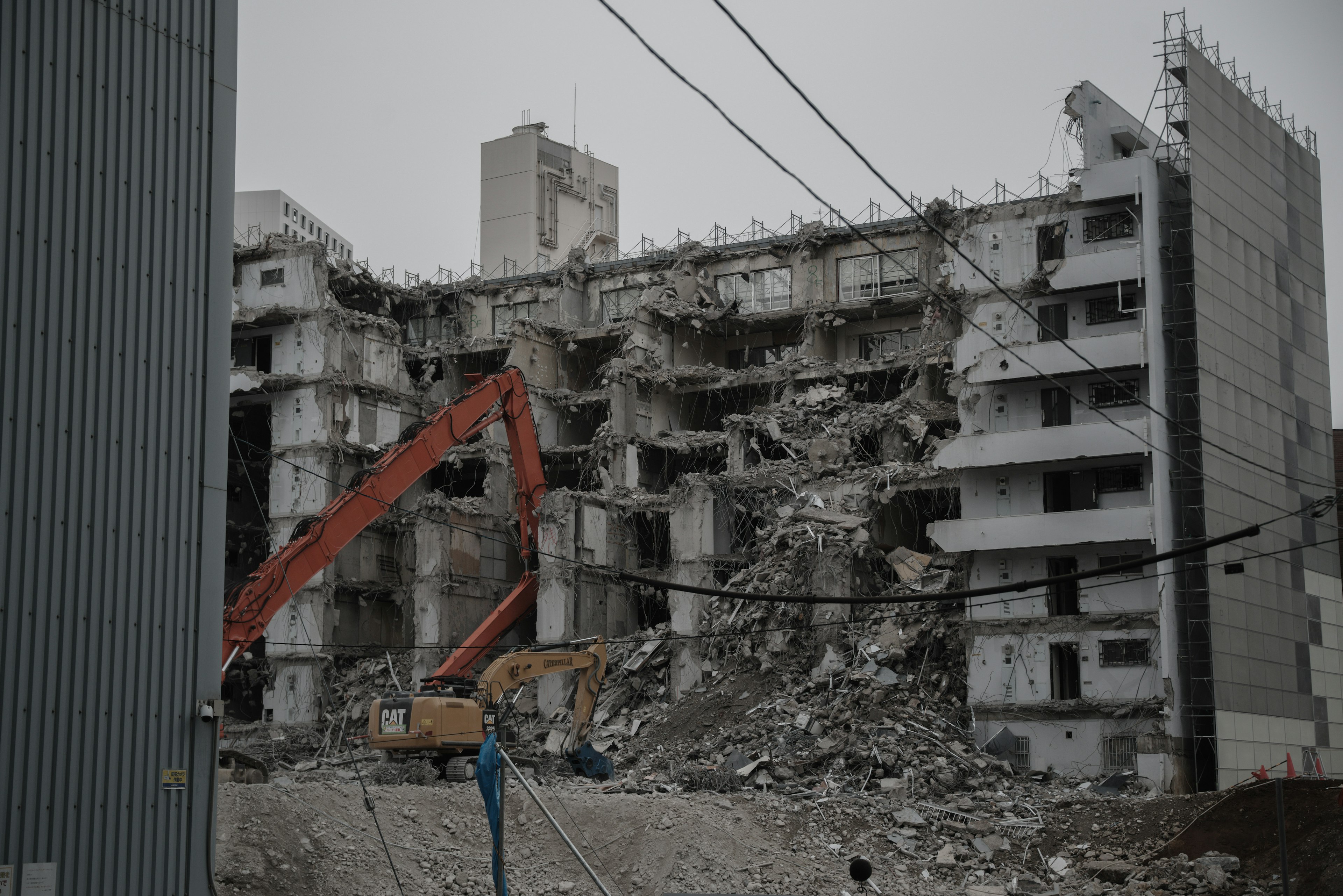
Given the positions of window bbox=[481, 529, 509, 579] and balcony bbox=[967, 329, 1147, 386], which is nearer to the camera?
balcony bbox=[967, 329, 1147, 386]

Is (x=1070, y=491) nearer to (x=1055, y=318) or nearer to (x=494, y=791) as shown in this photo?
(x=1055, y=318)

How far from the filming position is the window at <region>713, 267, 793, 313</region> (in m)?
47.9

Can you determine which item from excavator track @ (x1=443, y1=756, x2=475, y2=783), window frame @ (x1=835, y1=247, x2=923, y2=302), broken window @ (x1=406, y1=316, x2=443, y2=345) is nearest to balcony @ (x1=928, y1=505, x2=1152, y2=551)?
window frame @ (x1=835, y1=247, x2=923, y2=302)

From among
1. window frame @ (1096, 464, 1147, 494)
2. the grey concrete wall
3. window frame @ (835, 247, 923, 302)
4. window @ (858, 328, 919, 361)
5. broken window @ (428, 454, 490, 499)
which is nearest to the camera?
the grey concrete wall

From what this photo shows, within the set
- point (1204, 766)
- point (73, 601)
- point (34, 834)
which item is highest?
point (73, 601)

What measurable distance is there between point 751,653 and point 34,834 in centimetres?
2493

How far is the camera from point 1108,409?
115 feet

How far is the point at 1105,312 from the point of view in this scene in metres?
35.7

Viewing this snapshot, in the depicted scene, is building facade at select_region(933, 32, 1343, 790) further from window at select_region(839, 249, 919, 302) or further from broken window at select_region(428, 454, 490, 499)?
broken window at select_region(428, 454, 490, 499)

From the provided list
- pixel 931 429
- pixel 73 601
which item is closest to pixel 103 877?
pixel 73 601

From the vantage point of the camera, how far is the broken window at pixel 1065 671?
1346 inches

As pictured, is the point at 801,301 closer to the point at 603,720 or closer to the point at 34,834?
the point at 603,720

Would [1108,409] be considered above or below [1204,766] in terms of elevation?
above

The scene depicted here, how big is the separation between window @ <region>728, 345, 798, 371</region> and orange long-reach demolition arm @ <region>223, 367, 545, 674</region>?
665 inches
